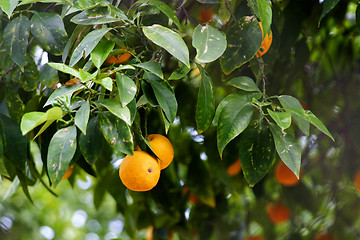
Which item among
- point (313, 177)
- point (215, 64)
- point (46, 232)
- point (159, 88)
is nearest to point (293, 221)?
point (313, 177)

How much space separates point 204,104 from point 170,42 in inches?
5.7

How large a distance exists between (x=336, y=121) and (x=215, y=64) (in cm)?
50

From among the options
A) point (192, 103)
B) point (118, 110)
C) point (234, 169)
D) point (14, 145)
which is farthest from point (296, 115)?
point (234, 169)

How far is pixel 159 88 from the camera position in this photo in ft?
2.40

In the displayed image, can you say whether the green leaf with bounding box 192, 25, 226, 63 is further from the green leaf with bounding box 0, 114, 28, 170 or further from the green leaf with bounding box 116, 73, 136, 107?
the green leaf with bounding box 0, 114, 28, 170

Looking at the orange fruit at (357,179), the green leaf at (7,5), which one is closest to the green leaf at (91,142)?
the green leaf at (7,5)

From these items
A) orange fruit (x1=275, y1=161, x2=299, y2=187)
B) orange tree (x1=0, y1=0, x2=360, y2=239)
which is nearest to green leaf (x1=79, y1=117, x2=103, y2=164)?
orange tree (x1=0, y1=0, x2=360, y2=239)

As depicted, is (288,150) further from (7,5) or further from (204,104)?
(7,5)

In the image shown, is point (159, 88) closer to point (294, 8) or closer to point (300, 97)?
point (294, 8)

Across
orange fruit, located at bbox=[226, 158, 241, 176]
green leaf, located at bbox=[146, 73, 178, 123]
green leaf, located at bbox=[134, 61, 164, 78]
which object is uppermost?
green leaf, located at bbox=[134, 61, 164, 78]

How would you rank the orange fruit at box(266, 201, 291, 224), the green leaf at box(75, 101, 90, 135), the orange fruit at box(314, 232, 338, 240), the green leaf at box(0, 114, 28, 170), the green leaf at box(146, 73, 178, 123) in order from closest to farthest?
the green leaf at box(75, 101, 90, 135) → the green leaf at box(146, 73, 178, 123) → the green leaf at box(0, 114, 28, 170) → the orange fruit at box(314, 232, 338, 240) → the orange fruit at box(266, 201, 291, 224)

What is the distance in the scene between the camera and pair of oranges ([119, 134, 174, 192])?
779mm

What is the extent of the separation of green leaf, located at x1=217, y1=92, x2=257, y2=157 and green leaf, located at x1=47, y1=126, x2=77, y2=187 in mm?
222

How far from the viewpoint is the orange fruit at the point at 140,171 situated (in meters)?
0.78
